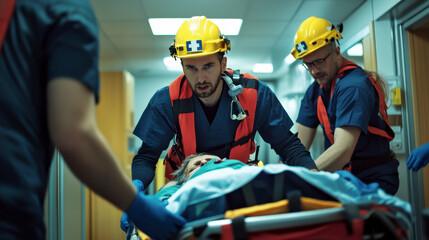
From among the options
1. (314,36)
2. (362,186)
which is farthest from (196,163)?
(314,36)

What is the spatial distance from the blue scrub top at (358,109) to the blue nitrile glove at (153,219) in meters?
1.31

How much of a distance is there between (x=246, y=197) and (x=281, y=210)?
0.13 metres

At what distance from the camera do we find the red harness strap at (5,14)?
66 cm

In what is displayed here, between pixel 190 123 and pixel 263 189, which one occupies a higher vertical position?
pixel 190 123

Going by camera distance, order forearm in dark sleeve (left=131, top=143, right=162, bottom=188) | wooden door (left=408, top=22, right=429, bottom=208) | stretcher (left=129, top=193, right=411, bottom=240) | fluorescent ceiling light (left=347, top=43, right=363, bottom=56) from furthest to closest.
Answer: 1. fluorescent ceiling light (left=347, top=43, right=363, bottom=56)
2. wooden door (left=408, top=22, right=429, bottom=208)
3. forearm in dark sleeve (left=131, top=143, right=162, bottom=188)
4. stretcher (left=129, top=193, right=411, bottom=240)

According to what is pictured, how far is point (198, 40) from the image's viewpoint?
1.79m

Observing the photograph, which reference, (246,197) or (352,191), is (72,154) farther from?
(352,191)

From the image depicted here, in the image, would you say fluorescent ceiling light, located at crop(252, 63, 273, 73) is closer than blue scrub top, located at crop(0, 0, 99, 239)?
No

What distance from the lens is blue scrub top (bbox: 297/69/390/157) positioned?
187 cm

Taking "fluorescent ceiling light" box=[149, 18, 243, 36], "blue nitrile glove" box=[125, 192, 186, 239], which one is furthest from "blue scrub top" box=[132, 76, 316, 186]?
"fluorescent ceiling light" box=[149, 18, 243, 36]

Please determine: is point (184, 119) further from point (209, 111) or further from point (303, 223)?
point (303, 223)

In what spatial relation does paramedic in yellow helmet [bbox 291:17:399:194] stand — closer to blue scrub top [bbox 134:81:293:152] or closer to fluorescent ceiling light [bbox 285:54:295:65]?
blue scrub top [bbox 134:81:293:152]

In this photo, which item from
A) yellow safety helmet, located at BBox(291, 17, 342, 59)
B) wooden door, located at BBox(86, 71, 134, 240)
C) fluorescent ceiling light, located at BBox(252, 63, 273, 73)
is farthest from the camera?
fluorescent ceiling light, located at BBox(252, 63, 273, 73)

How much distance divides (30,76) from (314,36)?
1.99 metres
